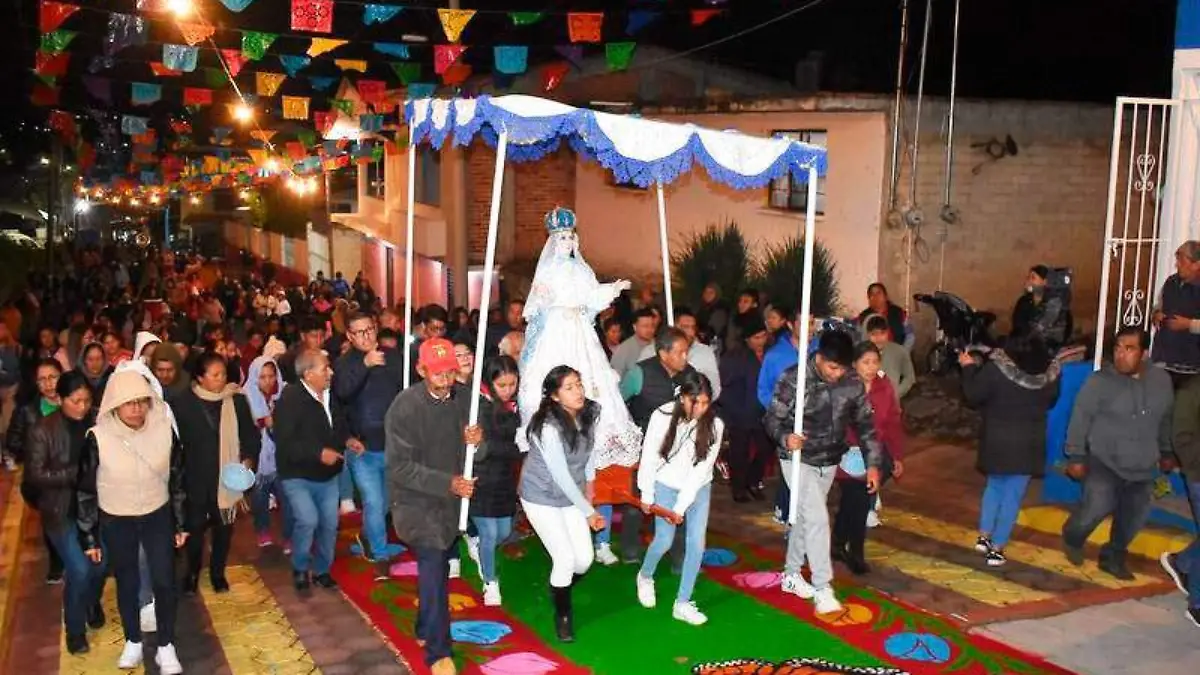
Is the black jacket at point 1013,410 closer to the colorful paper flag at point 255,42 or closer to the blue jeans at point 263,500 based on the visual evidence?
the blue jeans at point 263,500

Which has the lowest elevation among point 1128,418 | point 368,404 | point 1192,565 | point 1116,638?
point 1116,638

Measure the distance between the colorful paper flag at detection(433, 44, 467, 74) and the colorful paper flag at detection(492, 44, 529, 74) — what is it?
88 centimetres

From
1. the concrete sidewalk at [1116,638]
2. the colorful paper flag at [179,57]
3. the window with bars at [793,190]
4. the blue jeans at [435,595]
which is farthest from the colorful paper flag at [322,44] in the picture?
the concrete sidewalk at [1116,638]

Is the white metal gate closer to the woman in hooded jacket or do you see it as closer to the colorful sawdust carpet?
the woman in hooded jacket

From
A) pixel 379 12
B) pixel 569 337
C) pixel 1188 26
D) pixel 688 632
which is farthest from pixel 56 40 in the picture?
pixel 1188 26

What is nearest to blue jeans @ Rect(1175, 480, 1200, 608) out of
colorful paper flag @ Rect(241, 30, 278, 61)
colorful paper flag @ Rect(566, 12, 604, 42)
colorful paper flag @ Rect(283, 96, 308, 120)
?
colorful paper flag @ Rect(566, 12, 604, 42)

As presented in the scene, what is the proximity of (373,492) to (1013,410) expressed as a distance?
4549mm

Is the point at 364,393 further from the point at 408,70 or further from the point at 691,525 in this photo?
the point at 408,70

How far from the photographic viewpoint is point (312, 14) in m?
12.9

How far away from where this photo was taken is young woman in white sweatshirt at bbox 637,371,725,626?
7031 mm

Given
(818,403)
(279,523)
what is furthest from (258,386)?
(818,403)

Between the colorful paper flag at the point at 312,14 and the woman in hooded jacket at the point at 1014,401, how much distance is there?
322 inches

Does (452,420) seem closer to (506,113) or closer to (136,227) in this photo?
(506,113)

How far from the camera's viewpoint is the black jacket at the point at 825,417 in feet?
24.8
